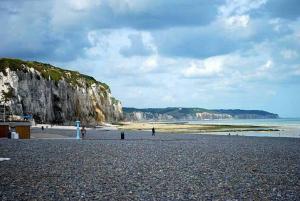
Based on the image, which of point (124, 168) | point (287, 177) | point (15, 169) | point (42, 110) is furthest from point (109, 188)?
point (42, 110)

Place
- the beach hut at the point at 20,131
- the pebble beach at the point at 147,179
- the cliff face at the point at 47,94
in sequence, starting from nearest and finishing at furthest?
the pebble beach at the point at 147,179 → the beach hut at the point at 20,131 → the cliff face at the point at 47,94

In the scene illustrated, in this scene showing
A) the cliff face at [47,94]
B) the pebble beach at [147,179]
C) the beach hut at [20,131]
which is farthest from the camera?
the cliff face at [47,94]

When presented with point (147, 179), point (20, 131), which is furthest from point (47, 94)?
point (147, 179)

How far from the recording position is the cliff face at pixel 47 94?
104588 millimetres

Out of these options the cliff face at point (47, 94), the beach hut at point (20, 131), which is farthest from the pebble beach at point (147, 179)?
the cliff face at point (47, 94)

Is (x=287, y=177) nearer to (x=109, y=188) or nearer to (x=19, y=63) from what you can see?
(x=109, y=188)

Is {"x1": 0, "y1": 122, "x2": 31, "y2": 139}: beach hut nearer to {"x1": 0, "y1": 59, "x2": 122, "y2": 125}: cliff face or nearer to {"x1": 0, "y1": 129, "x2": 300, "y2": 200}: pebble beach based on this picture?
{"x1": 0, "y1": 129, "x2": 300, "y2": 200}: pebble beach

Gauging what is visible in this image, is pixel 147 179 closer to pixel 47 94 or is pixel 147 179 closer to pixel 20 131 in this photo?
pixel 20 131

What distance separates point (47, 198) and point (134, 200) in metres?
3.22

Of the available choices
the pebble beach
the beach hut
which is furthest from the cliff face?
the pebble beach

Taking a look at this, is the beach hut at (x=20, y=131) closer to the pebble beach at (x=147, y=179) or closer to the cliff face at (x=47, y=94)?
the pebble beach at (x=147, y=179)

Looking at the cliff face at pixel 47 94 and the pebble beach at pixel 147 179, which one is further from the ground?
the cliff face at pixel 47 94

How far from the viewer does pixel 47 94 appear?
12069 cm

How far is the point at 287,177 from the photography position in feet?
64.5
